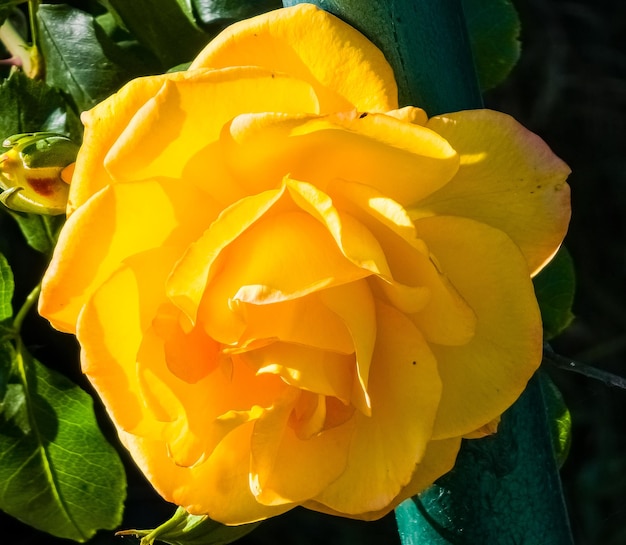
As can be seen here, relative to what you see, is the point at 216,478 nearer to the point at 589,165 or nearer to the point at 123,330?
the point at 123,330

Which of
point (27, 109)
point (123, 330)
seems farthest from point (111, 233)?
point (27, 109)

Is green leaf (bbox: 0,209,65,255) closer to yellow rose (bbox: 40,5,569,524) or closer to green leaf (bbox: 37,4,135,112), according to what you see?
green leaf (bbox: 37,4,135,112)

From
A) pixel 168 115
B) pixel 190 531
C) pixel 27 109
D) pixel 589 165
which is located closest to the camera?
pixel 168 115

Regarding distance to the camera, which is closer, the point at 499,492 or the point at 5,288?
the point at 499,492

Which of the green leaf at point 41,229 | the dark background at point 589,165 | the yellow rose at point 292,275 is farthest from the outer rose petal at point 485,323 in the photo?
the dark background at point 589,165

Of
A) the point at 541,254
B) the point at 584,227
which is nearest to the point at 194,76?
the point at 541,254

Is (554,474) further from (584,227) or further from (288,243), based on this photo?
(584,227)
